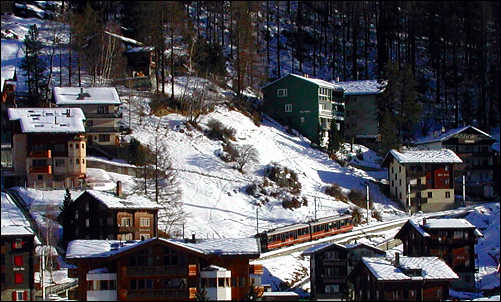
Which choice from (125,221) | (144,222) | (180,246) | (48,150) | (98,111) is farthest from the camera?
(98,111)

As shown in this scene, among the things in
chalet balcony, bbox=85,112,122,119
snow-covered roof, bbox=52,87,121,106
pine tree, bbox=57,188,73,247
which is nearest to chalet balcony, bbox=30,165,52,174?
pine tree, bbox=57,188,73,247

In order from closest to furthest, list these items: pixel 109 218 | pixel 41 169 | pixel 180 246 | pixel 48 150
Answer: pixel 180 246 < pixel 109 218 < pixel 41 169 < pixel 48 150

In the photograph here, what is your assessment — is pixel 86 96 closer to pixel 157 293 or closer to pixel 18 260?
pixel 18 260

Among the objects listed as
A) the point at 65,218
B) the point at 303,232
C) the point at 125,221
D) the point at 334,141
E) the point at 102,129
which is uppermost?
the point at 102,129

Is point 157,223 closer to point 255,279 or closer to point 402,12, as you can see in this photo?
point 255,279

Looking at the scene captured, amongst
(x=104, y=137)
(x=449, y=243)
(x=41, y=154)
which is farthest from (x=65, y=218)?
(x=449, y=243)

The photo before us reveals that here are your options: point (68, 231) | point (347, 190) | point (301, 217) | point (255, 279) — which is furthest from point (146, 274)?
point (347, 190)
